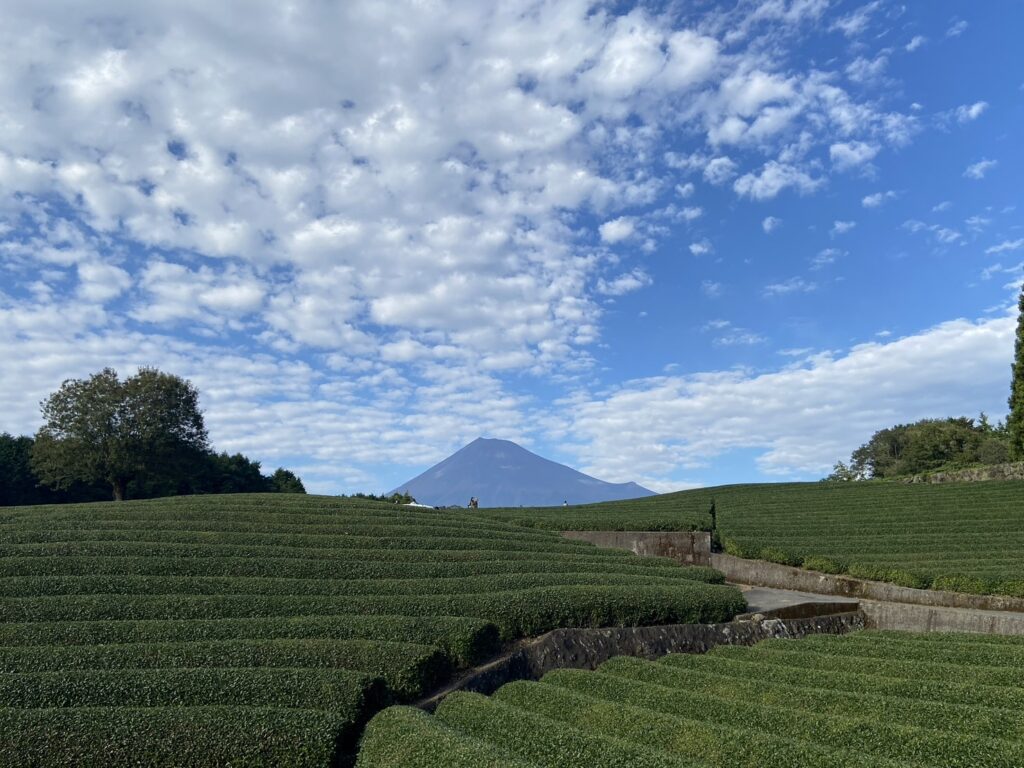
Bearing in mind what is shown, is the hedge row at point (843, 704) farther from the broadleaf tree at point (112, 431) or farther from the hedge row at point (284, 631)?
the broadleaf tree at point (112, 431)

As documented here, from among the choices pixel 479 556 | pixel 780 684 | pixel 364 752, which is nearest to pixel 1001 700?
pixel 780 684

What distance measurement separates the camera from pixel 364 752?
7613 mm

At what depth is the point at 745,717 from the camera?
7.72 m

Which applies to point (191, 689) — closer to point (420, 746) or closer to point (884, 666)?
point (420, 746)

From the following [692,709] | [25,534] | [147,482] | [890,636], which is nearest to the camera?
[692,709]

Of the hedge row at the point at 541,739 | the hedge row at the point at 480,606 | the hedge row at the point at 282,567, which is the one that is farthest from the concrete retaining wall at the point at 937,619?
the hedge row at the point at 541,739

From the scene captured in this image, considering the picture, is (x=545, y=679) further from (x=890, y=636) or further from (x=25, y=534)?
(x=25, y=534)

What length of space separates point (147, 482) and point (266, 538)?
33.7 m

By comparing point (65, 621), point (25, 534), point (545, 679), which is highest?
point (25, 534)

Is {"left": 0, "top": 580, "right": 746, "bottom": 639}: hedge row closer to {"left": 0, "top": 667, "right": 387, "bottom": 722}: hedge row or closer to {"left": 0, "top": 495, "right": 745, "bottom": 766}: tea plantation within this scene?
{"left": 0, "top": 495, "right": 745, "bottom": 766}: tea plantation

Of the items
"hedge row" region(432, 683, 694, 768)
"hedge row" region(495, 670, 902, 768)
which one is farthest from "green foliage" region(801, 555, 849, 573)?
"hedge row" region(432, 683, 694, 768)

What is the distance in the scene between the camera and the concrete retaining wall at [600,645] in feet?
36.0

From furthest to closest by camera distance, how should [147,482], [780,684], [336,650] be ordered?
[147,482], [336,650], [780,684]

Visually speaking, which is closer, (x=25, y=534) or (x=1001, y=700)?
(x=1001, y=700)
